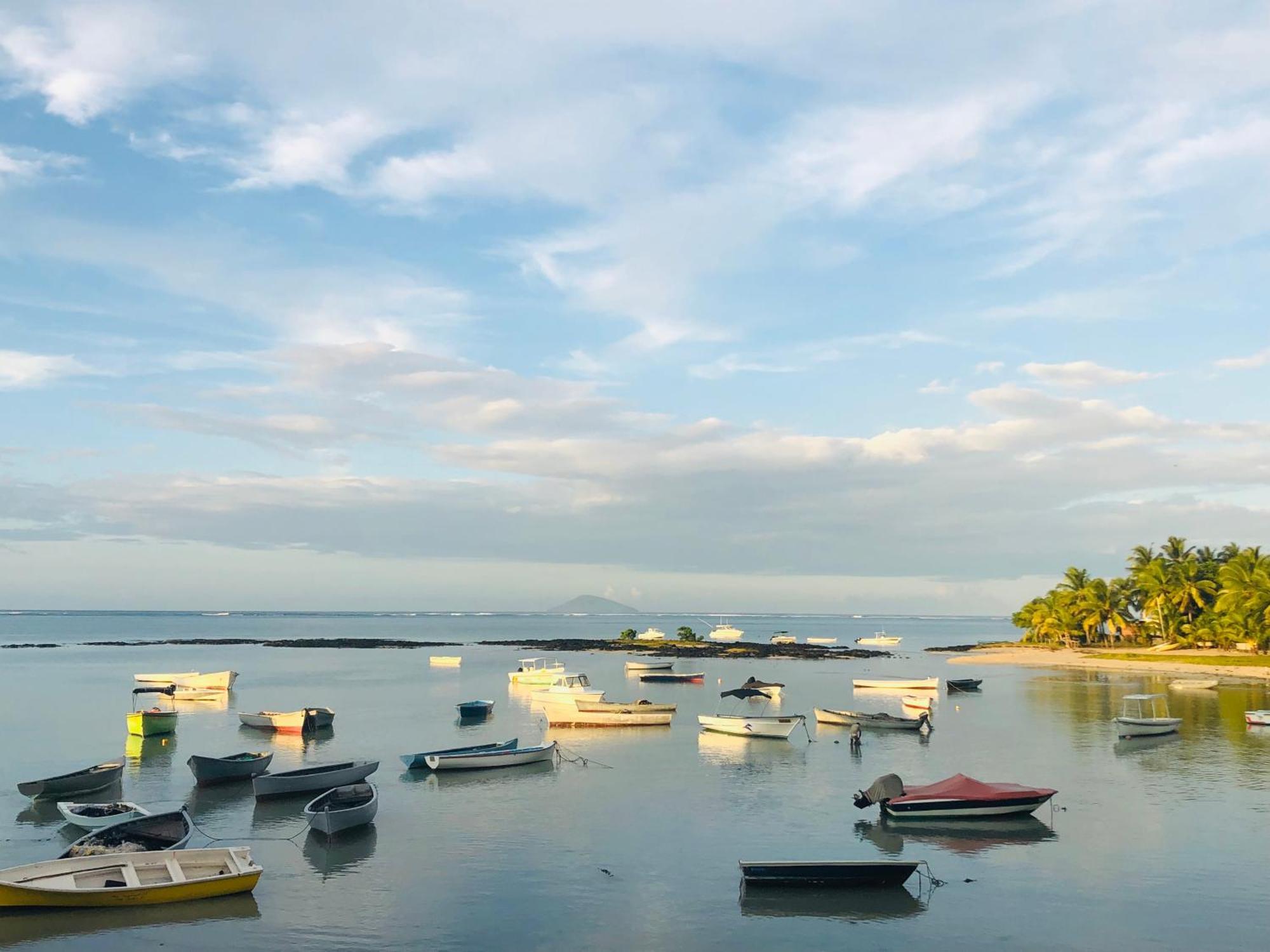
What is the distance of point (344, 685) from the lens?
85.2 meters

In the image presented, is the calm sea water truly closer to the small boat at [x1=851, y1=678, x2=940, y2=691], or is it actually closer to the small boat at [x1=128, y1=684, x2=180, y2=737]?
the small boat at [x1=128, y1=684, x2=180, y2=737]

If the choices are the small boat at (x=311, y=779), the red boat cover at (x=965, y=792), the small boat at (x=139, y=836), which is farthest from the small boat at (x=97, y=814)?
the red boat cover at (x=965, y=792)

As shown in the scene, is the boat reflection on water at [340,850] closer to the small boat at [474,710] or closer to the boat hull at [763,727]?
the boat hull at [763,727]

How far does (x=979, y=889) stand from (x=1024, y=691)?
6166 cm

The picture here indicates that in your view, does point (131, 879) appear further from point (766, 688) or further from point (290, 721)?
point (766, 688)

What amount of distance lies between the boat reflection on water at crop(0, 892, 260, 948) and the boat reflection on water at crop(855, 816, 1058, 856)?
17.8m

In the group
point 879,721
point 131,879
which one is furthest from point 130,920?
point 879,721

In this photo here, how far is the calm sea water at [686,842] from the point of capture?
21.2 meters

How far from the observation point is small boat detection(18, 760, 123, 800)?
110 ft

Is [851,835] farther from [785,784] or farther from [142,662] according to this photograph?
[142,662]

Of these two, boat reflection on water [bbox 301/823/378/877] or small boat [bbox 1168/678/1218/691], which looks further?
small boat [bbox 1168/678/1218/691]

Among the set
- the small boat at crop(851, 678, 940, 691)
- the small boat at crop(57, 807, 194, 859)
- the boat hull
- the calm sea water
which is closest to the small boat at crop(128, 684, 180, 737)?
the calm sea water

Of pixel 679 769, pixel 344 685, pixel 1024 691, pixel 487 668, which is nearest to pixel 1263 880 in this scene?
pixel 679 769

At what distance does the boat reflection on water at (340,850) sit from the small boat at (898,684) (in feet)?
185
